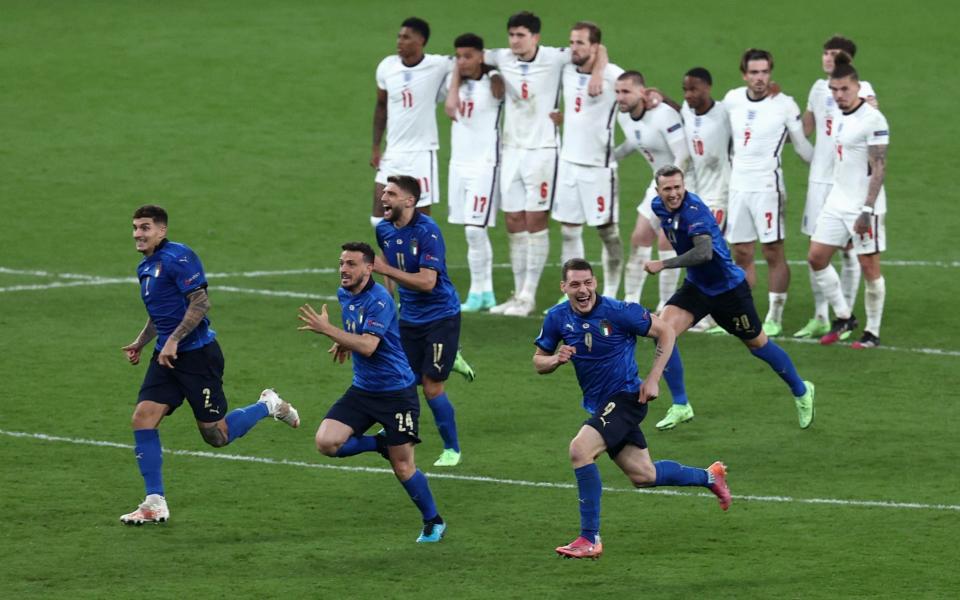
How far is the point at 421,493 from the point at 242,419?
177 cm

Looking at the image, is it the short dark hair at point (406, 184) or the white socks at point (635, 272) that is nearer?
the short dark hair at point (406, 184)

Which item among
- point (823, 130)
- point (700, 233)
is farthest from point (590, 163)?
point (700, 233)

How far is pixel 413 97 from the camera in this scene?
19750 mm

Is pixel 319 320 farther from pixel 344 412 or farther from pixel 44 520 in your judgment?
pixel 44 520

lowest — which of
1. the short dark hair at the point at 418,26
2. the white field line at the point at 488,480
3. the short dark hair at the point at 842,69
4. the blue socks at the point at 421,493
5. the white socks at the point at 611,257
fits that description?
the white field line at the point at 488,480

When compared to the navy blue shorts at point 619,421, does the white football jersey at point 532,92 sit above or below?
above

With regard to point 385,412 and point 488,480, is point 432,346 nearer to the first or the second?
point 488,480

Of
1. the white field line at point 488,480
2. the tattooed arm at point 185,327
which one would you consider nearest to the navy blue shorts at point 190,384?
the tattooed arm at point 185,327

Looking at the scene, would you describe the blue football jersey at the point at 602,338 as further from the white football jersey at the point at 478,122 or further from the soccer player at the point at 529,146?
the white football jersey at the point at 478,122

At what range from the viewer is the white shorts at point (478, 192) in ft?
64.1

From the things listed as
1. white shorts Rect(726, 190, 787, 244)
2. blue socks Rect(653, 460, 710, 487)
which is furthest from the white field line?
white shorts Rect(726, 190, 787, 244)

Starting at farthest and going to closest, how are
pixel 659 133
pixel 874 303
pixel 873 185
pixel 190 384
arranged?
pixel 659 133 < pixel 874 303 < pixel 873 185 < pixel 190 384

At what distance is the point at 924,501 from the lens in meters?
13.3

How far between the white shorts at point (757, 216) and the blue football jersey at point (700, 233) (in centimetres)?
306
